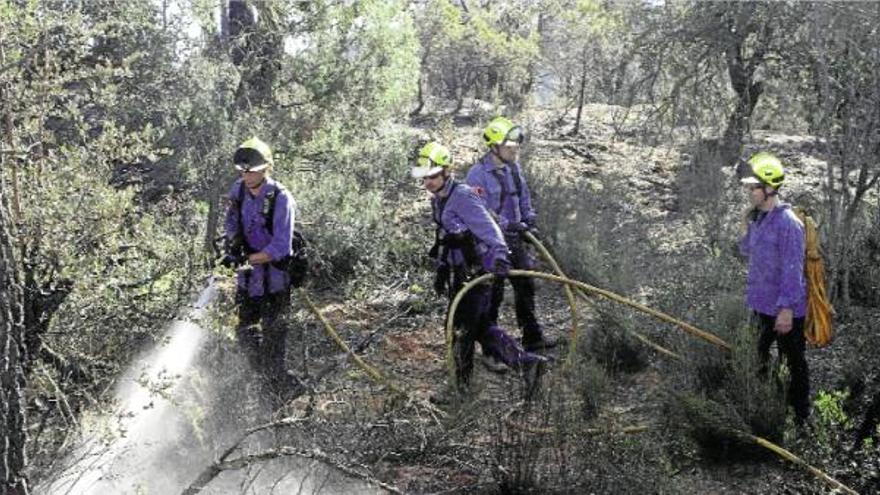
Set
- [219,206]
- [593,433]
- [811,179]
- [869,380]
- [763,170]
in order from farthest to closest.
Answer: [811,179]
[219,206]
[869,380]
[763,170]
[593,433]

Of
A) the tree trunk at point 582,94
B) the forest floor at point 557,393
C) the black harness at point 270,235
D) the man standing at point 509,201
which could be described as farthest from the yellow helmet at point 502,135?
the tree trunk at point 582,94

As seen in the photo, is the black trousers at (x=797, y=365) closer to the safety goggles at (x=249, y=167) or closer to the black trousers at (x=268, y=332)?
the black trousers at (x=268, y=332)

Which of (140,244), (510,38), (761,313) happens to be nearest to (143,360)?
(140,244)

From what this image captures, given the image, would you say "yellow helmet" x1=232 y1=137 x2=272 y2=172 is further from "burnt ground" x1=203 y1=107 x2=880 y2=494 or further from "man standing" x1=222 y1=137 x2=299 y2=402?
"burnt ground" x1=203 y1=107 x2=880 y2=494

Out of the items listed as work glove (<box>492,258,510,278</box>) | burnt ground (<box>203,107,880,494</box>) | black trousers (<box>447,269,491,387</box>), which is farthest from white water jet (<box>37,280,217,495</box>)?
work glove (<box>492,258,510,278</box>)

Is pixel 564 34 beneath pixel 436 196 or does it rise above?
above

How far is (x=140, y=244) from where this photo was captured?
13.9ft

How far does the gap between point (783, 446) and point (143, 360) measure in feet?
12.0

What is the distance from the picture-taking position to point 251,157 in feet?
17.7

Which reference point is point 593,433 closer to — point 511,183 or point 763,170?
point 763,170

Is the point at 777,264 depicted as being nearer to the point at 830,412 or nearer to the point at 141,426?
the point at 830,412

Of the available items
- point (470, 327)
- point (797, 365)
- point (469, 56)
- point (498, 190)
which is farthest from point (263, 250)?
point (469, 56)

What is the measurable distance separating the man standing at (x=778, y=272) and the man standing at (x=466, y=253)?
1465 mm

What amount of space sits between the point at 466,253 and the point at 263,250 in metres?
1.36
